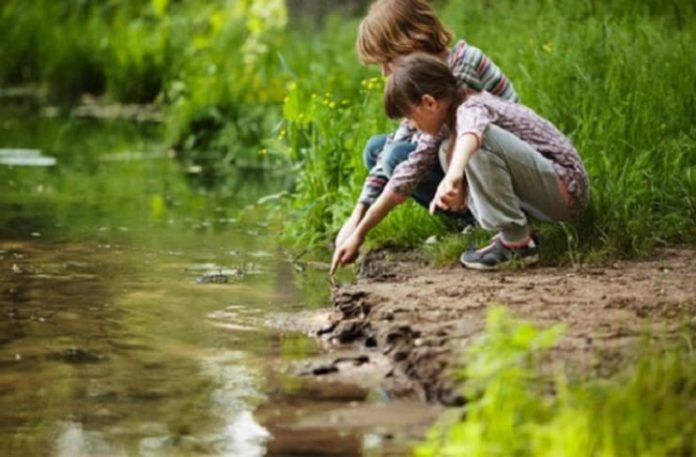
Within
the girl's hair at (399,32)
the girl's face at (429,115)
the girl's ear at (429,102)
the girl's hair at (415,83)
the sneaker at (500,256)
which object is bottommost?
the sneaker at (500,256)

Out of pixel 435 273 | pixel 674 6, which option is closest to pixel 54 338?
pixel 435 273

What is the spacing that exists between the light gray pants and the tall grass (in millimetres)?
221

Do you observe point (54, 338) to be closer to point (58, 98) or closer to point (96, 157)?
point (96, 157)

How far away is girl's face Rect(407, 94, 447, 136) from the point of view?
536cm

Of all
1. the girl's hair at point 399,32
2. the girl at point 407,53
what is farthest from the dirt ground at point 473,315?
the girl's hair at point 399,32

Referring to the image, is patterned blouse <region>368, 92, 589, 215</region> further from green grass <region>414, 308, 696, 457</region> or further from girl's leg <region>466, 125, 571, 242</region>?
green grass <region>414, 308, 696, 457</region>

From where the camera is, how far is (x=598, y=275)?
204 inches

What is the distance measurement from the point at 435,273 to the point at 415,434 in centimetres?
197

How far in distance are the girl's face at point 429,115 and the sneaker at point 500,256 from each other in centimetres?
49

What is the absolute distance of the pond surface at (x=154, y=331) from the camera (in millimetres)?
3604

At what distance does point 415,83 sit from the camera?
17.3ft

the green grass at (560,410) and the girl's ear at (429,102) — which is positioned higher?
the girl's ear at (429,102)

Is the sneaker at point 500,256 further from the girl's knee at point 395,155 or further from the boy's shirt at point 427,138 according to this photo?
the girl's knee at point 395,155

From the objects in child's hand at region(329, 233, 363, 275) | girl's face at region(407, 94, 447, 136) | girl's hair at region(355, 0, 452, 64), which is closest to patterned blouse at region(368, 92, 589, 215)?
girl's face at region(407, 94, 447, 136)
